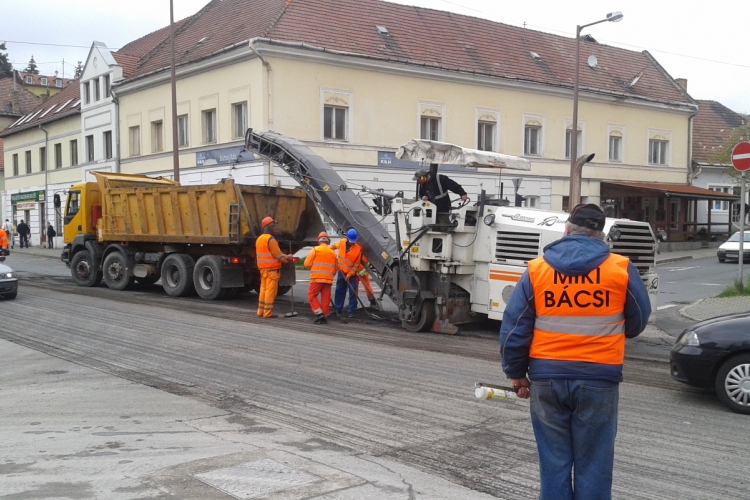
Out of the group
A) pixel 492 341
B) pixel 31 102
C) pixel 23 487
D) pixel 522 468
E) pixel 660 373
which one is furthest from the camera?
pixel 31 102

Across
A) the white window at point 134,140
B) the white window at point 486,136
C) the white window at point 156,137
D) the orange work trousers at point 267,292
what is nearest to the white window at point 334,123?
the white window at point 486,136

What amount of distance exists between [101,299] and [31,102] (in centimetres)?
5501

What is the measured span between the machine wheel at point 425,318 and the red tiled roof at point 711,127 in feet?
117

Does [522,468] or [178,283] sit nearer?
[522,468]

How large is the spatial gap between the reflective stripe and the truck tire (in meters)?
13.5

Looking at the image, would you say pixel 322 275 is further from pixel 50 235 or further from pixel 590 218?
pixel 50 235

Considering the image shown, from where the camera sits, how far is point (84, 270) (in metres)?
20.4

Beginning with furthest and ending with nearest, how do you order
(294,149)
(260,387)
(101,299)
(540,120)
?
(540,120) < (101,299) < (294,149) < (260,387)

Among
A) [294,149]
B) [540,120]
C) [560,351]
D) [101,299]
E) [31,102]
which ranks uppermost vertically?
[31,102]

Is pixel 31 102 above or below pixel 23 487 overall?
above

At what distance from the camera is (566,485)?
3809 mm

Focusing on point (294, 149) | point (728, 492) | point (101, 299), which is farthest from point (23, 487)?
point (101, 299)

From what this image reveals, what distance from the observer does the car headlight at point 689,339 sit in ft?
25.0

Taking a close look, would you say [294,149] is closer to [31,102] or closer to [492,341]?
[492,341]
